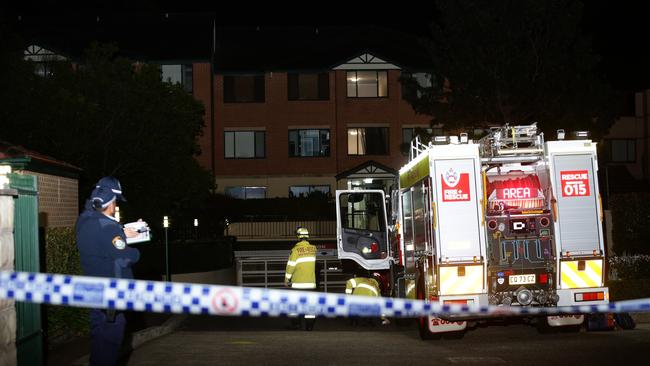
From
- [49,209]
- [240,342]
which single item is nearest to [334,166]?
[49,209]

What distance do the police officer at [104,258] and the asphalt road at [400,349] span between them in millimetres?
3132

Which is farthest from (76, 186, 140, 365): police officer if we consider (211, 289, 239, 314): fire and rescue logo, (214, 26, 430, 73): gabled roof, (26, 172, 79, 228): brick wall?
(214, 26, 430, 73): gabled roof

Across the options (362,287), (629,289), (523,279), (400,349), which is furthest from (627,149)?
(400,349)

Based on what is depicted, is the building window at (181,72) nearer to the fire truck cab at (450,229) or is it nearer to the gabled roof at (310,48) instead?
the gabled roof at (310,48)

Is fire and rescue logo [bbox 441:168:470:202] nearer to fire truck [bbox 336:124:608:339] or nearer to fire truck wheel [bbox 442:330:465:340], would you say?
fire truck [bbox 336:124:608:339]

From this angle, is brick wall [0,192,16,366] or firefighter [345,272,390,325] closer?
brick wall [0,192,16,366]

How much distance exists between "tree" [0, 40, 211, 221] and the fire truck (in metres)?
14.6

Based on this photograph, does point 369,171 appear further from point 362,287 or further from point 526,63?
point 362,287

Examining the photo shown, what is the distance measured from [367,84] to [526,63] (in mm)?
Result: 16128

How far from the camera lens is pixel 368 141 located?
150 ft

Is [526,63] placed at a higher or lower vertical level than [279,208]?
higher

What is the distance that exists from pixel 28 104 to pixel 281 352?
16452 millimetres

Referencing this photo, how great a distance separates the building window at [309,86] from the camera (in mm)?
45375

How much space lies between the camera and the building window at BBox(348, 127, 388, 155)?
45594mm
